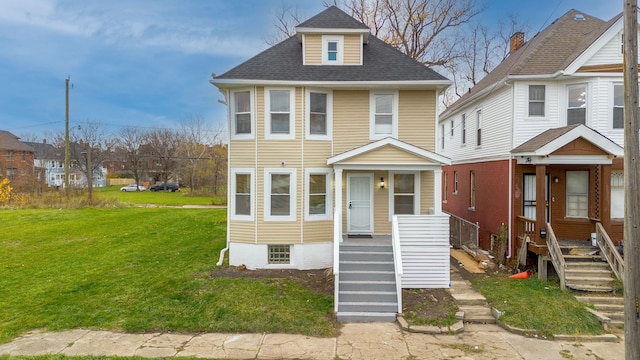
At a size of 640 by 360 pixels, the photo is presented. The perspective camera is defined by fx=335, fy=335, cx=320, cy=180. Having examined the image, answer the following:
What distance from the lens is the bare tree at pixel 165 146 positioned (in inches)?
1927

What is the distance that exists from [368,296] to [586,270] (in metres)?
6.27

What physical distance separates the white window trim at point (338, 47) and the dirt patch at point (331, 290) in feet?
23.2

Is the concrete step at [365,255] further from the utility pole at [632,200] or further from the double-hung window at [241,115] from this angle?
the utility pole at [632,200]

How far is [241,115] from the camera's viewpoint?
11.1 meters

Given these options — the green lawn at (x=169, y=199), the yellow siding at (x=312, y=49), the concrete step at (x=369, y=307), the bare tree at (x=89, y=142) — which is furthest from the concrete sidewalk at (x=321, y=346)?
the bare tree at (x=89, y=142)

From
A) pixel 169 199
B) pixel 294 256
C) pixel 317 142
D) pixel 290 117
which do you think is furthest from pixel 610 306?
pixel 169 199

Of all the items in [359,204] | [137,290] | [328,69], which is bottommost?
[137,290]

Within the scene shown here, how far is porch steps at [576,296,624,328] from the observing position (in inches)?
306

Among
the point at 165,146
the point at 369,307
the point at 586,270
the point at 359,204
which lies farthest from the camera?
the point at 165,146

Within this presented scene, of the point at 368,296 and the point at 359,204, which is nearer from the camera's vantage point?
the point at 368,296

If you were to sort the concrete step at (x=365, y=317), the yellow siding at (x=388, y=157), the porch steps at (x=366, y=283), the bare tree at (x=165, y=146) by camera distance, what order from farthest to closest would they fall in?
the bare tree at (x=165, y=146), the yellow siding at (x=388, y=157), the porch steps at (x=366, y=283), the concrete step at (x=365, y=317)

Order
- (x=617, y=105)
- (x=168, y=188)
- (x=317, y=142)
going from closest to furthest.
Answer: (x=617, y=105) → (x=317, y=142) → (x=168, y=188)

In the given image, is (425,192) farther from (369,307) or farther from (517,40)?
(517,40)

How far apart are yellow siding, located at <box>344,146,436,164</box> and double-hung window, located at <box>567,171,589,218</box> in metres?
5.62
